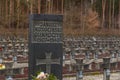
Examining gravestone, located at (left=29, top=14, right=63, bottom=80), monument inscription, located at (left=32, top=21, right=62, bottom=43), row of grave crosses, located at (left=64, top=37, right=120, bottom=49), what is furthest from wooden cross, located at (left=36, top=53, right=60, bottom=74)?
row of grave crosses, located at (left=64, top=37, right=120, bottom=49)

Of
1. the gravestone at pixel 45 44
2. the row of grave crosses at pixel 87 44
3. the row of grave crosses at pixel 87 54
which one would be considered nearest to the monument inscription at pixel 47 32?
the gravestone at pixel 45 44

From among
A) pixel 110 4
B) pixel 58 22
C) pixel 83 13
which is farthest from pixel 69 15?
pixel 58 22

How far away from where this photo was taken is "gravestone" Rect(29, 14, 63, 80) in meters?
11.2

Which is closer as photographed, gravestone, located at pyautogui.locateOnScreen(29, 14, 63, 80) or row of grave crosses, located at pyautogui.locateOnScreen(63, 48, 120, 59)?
gravestone, located at pyautogui.locateOnScreen(29, 14, 63, 80)

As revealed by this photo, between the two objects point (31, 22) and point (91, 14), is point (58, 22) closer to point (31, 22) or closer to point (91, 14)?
point (31, 22)

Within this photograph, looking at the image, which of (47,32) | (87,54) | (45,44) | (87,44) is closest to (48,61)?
(45,44)

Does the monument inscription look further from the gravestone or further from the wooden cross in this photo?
the wooden cross

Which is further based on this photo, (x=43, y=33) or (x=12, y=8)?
(x=12, y=8)

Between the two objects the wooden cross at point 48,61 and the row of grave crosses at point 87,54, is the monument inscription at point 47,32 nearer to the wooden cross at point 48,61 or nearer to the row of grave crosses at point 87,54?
the wooden cross at point 48,61

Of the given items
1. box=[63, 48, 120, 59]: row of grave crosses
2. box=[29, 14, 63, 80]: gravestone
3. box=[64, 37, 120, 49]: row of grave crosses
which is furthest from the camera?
box=[64, 37, 120, 49]: row of grave crosses

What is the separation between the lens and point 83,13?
49.2m

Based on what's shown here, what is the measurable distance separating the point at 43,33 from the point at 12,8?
101 feet

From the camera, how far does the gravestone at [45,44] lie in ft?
36.6

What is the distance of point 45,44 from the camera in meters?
11.3
